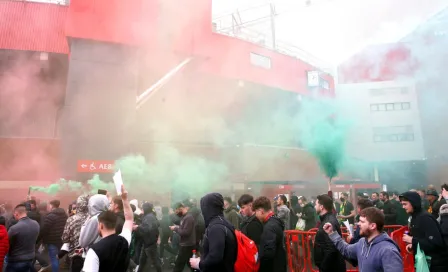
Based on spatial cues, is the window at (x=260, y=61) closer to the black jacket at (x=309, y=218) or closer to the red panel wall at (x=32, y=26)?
the red panel wall at (x=32, y=26)

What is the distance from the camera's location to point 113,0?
492 inches

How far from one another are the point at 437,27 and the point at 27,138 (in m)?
16.6

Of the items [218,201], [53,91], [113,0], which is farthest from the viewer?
[53,91]

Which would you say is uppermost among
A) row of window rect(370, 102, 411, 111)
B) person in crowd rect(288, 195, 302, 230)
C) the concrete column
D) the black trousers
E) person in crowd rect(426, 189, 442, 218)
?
row of window rect(370, 102, 411, 111)

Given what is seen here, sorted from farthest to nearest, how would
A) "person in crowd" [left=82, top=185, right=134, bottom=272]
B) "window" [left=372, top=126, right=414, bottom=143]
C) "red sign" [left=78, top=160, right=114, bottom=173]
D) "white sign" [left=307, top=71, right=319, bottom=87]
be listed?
"window" [left=372, top=126, right=414, bottom=143]
"white sign" [left=307, top=71, right=319, bottom=87]
"red sign" [left=78, top=160, right=114, bottom=173]
"person in crowd" [left=82, top=185, right=134, bottom=272]

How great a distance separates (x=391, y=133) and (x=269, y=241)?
83.8 ft

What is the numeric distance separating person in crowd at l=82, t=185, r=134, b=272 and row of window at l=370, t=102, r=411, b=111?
26902 millimetres

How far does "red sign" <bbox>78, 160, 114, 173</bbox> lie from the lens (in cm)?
1170

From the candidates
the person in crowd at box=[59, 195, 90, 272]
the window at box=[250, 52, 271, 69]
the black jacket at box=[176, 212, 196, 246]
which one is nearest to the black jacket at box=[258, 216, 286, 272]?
the person in crowd at box=[59, 195, 90, 272]

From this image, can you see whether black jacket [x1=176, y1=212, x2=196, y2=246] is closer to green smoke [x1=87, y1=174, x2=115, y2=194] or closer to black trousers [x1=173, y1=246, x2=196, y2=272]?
black trousers [x1=173, y1=246, x2=196, y2=272]

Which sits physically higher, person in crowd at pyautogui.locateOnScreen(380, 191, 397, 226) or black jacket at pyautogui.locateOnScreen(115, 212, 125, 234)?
black jacket at pyautogui.locateOnScreen(115, 212, 125, 234)

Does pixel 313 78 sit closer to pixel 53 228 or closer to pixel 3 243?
pixel 53 228

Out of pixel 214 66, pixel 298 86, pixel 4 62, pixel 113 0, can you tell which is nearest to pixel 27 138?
pixel 4 62

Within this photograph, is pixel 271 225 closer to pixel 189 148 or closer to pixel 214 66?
pixel 189 148
